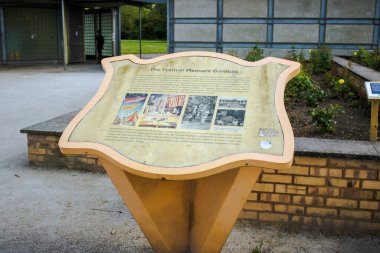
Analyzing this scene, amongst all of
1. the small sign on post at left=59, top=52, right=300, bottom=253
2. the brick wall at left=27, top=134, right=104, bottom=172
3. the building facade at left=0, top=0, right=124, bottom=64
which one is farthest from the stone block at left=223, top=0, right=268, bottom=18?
the small sign on post at left=59, top=52, right=300, bottom=253

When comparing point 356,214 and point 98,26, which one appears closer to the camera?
point 356,214

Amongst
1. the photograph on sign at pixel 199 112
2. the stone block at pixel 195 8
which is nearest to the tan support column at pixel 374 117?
the photograph on sign at pixel 199 112

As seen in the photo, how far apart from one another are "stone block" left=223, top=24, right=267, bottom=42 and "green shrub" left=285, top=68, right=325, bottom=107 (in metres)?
8.08

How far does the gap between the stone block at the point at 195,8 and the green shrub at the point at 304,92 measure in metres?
8.41

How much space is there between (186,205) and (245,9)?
490 inches

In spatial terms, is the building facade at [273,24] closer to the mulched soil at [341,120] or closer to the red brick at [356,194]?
the mulched soil at [341,120]

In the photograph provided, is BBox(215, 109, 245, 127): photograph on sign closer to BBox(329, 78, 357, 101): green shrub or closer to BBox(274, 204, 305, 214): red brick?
BBox(274, 204, 305, 214): red brick

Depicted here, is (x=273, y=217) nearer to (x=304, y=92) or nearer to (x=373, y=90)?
(x=373, y=90)

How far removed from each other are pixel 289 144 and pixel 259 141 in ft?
0.51

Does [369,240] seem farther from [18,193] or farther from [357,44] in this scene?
[357,44]

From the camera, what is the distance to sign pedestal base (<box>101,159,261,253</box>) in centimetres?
286

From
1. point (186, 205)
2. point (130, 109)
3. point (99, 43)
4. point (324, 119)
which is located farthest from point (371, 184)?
point (99, 43)

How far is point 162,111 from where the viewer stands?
294 cm

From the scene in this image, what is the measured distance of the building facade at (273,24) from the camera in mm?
14539
